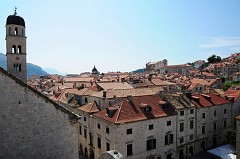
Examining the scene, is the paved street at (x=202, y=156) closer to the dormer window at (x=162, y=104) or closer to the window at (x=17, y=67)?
the dormer window at (x=162, y=104)

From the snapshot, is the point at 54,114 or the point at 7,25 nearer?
the point at 54,114

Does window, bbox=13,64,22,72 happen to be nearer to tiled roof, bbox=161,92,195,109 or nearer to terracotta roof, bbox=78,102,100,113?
terracotta roof, bbox=78,102,100,113

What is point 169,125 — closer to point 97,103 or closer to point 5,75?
point 97,103

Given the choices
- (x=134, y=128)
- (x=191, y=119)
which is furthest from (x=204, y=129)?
(x=134, y=128)

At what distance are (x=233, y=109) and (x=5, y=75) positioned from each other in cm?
4103

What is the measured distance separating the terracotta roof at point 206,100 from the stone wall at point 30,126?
2748 centimetres

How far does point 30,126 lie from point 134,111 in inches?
709

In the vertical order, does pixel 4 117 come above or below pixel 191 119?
above

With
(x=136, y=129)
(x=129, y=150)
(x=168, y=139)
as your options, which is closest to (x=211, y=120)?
(x=168, y=139)

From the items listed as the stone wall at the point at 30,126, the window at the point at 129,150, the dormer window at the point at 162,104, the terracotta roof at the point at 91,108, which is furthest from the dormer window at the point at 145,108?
the stone wall at the point at 30,126

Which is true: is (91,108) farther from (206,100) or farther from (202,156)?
(206,100)

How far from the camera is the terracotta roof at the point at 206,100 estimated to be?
3592 cm

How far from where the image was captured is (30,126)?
11.7 m

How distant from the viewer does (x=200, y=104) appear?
35719 mm
